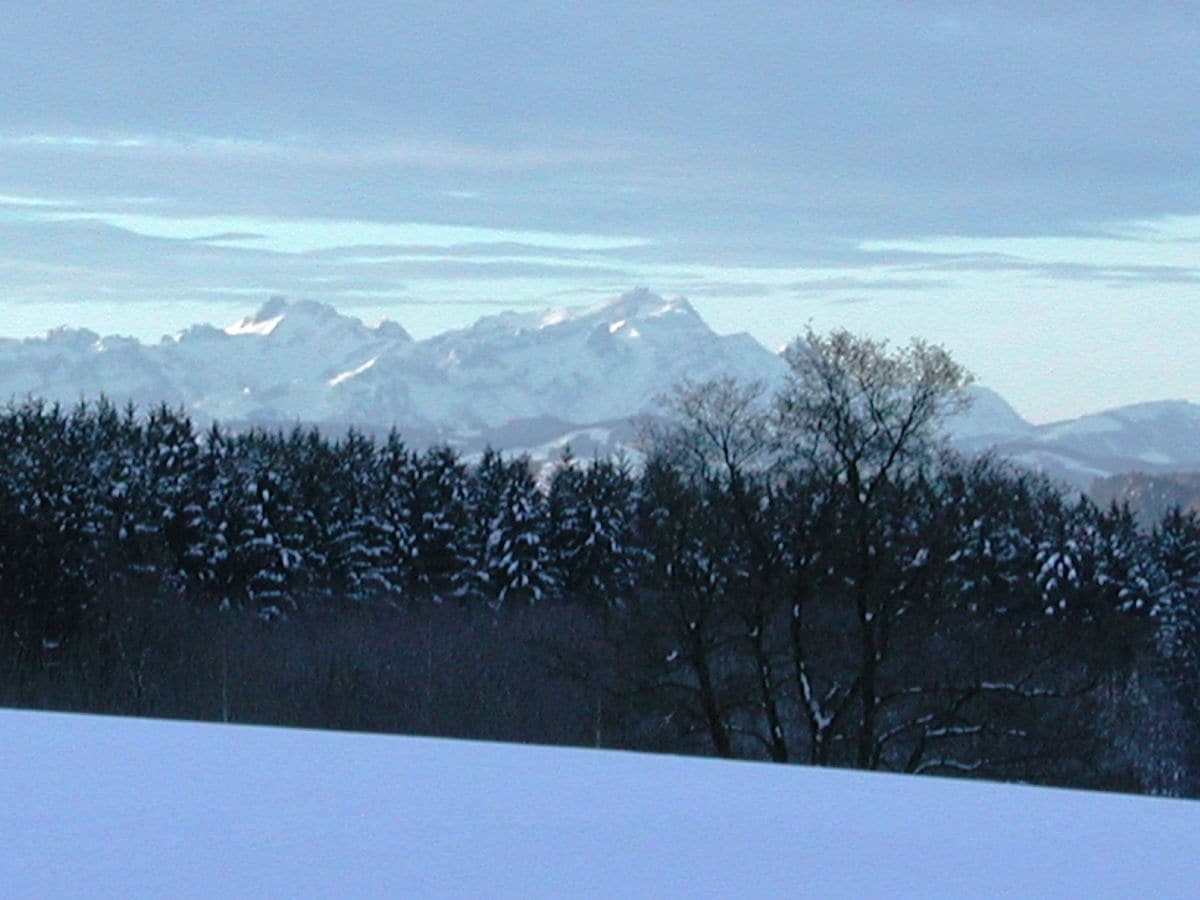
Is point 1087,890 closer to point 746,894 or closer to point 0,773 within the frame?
point 746,894

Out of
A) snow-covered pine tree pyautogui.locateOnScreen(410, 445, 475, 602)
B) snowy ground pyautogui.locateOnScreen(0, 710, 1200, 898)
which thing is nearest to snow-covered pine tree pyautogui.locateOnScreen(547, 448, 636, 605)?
snow-covered pine tree pyautogui.locateOnScreen(410, 445, 475, 602)

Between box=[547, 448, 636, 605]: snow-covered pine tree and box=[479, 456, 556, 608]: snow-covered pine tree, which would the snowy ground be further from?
box=[479, 456, 556, 608]: snow-covered pine tree

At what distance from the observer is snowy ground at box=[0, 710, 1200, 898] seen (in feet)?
10.2

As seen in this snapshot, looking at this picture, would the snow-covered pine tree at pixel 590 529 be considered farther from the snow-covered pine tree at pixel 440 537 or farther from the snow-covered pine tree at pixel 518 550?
the snow-covered pine tree at pixel 440 537

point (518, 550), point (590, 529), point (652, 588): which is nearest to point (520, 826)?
point (652, 588)

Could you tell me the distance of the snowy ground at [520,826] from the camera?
3.10 metres

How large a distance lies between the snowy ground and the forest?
3107cm

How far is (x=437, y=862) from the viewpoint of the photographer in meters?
3.21

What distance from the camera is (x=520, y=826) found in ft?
11.4

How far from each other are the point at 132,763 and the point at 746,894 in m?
1.65

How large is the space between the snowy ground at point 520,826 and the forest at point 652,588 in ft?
102

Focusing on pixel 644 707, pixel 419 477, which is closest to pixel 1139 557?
pixel 419 477

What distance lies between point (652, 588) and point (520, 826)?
123ft

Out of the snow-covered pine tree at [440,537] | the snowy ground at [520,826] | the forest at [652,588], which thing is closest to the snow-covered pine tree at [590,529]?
the forest at [652,588]
